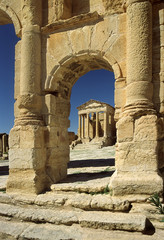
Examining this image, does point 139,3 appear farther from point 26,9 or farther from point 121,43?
point 26,9

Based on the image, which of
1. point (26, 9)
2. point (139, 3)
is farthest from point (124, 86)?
point (26, 9)

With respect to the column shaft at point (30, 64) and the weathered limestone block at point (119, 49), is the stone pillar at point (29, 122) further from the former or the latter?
the weathered limestone block at point (119, 49)

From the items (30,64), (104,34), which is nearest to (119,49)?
(104,34)

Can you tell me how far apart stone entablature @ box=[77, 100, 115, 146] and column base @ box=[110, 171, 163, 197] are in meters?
A: 24.8

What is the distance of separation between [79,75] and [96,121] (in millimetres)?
24347

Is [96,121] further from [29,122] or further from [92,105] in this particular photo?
[29,122]

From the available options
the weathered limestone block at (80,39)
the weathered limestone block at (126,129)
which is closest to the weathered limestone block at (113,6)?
the weathered limestone block at (80,39)

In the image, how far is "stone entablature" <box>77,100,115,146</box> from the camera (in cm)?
3009

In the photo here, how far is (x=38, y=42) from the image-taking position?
5.61m

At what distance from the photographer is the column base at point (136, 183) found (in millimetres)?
3950

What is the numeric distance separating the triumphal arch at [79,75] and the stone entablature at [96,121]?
23847 millimetres

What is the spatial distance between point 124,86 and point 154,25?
1.56m

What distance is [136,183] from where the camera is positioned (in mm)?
4090

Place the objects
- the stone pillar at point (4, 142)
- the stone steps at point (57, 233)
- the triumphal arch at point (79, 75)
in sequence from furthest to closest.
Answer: the stone pillar at point (4, 142), the triumphal arch at point (79, 75), the stone steps at point (57, 233)
